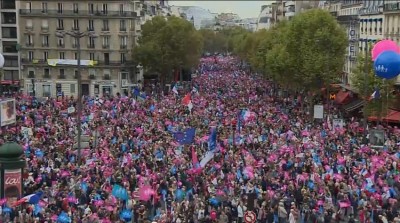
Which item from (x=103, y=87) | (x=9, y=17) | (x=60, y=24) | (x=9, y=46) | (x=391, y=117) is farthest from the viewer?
(x=9, y=46)

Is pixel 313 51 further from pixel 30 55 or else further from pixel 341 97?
pixel 30 55


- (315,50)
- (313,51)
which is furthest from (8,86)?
(315,50)

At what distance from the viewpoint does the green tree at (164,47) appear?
8106 centimetres

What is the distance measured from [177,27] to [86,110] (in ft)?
121

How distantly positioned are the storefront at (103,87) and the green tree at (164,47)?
14.2 ft

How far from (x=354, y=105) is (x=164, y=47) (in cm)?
3371

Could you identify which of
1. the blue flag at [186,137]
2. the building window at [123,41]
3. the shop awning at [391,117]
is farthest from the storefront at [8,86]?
the blue flag at [186,137]

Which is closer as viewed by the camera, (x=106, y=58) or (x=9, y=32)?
(x=106, y=58)

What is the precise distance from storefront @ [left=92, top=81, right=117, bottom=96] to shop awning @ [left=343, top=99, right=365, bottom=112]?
3175 cm

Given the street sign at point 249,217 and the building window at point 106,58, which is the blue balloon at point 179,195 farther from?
the building window at point 106,58

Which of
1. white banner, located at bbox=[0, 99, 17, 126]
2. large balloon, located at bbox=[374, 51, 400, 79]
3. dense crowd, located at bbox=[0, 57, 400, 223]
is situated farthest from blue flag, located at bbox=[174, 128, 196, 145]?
white banner, located at bbox=[0, 99, 17, 126]

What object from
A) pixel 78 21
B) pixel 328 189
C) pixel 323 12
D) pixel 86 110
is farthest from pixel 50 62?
pixel 328 189

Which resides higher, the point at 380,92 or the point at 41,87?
the point at 380,92

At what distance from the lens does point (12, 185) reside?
2323cm
